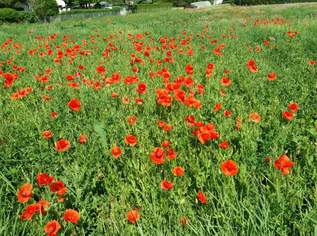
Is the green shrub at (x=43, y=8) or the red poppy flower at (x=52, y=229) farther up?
the red poppy flower at (x=52, y=229)

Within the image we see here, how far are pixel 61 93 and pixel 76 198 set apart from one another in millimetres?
2337

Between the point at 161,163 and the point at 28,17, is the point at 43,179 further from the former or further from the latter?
the point at 28,17

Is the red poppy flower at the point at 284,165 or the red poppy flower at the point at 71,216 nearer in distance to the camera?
the red poppy flower at the point at 71,216

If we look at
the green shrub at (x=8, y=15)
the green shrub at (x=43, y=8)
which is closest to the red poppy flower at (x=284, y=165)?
the green shrub at (x=8, y=15)

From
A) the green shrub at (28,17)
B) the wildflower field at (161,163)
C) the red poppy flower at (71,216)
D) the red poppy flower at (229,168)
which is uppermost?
the red poppy flower at (229,168)

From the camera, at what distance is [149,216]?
83.3 inches

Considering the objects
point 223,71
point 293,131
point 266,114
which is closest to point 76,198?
point 293,131

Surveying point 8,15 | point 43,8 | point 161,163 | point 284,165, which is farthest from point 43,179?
point 43,8

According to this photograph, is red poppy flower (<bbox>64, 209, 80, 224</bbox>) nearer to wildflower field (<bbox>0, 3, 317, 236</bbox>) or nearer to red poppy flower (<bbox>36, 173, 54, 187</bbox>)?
wildflower field (<bbox>0, 3, 317, 236</bbox>)

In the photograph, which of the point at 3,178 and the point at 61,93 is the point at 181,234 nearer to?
the point at 3,178

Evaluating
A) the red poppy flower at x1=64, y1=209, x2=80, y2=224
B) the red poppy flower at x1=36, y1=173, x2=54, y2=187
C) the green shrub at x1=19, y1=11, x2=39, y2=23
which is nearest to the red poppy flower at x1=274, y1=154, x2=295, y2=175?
the red poppy flower at x1=64, y1=209, x2=80, y2=224

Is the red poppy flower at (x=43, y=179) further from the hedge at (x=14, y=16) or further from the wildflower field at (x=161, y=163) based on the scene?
the hedge at (x=14, y=16)

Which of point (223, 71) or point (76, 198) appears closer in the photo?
point (76, 198)

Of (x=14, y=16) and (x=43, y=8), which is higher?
(x=43, y=8)
